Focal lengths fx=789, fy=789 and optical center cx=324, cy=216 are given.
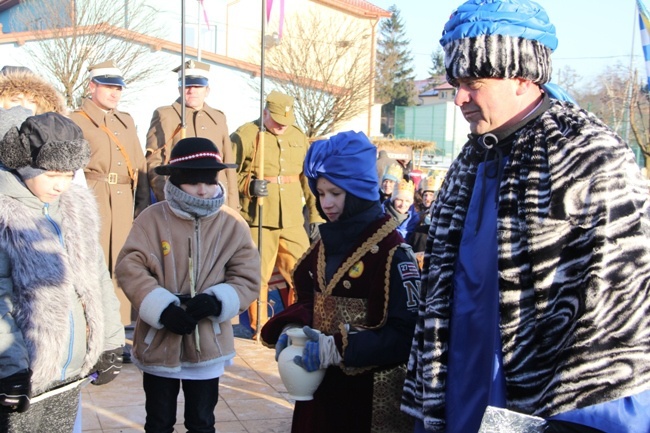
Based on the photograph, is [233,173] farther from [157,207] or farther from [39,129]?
[39,129]

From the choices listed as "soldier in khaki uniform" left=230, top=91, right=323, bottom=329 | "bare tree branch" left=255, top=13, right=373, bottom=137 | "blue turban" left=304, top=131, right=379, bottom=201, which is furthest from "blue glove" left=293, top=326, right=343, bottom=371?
"bare tree branch" left=255, top=13, right=373, bottom=137

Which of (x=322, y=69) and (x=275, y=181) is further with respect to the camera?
(x=322, y=69)

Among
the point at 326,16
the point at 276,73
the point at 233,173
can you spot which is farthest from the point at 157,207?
the point at 326,16

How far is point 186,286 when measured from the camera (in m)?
3.87

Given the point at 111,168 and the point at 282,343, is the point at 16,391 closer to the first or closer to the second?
the point at 282,343

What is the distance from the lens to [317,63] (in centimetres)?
2805

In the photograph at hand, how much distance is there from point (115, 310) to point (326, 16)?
1163 inches

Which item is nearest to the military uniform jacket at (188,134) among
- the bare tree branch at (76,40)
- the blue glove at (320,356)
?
the blue glove at (320,356)

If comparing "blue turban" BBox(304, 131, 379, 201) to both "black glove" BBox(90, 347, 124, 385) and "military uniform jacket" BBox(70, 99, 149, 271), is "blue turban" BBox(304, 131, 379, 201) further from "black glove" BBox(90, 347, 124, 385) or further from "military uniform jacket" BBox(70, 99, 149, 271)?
"military uniform jacket" BBox(70, 99, 149, 271)

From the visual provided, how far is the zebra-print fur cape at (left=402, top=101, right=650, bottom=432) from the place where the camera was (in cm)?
185

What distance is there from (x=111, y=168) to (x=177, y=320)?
3.01m

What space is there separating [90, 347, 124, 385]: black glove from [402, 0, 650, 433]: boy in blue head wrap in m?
1.46

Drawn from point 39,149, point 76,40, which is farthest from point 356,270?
point 76,40

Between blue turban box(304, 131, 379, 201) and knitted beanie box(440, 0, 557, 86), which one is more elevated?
knitted beanie box(440, 0, 557, 86)
